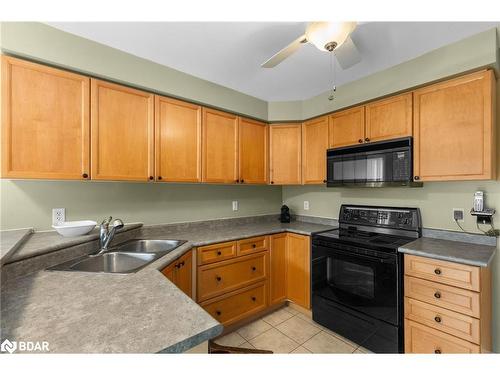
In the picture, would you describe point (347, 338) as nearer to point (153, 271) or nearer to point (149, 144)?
point (153, 271)

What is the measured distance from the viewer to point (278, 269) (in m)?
2.48

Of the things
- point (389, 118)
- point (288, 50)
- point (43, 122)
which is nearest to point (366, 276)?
point (389, 118)

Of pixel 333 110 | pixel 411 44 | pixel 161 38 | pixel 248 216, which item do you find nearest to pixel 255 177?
pixel 248 216

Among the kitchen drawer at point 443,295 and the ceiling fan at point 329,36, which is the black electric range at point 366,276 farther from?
the ceiling fan at point 329,36

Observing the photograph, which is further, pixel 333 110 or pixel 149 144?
pixel 333 110

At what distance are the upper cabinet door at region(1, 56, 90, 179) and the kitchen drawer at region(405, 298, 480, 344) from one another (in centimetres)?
263

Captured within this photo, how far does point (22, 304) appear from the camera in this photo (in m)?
0.88

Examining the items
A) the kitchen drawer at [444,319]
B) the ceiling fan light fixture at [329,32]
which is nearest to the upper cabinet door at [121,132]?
the ceiling fan light fixture at [329,32]

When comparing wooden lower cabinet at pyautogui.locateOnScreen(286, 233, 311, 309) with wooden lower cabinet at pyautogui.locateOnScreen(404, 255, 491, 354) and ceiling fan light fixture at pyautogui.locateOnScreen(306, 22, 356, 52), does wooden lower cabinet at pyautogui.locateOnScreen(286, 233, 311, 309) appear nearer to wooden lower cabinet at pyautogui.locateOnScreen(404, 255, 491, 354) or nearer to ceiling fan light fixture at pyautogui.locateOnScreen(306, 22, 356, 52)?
wooden lower cabinet at pyautogui.locateOnScreen(404, 255, 491, 354)

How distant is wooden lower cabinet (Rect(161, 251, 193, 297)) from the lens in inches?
58.7
